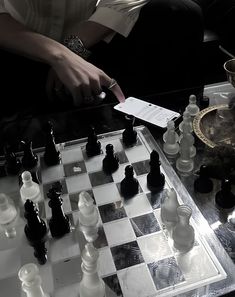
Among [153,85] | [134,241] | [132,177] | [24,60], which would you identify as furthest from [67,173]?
[153,85]

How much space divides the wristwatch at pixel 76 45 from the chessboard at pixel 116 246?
516mm

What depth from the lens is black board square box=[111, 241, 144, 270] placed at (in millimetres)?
766

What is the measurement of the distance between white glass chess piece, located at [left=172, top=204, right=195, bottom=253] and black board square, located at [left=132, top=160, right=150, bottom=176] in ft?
0.79

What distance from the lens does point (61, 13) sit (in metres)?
1.38

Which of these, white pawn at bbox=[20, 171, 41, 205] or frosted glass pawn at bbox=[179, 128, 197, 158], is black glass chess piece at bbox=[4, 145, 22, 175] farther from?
frosted glass pawn at bbox=[179, 128, 197, 158]

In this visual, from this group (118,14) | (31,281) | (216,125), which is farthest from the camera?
(118,14)

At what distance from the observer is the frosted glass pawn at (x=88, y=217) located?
32.6 inches

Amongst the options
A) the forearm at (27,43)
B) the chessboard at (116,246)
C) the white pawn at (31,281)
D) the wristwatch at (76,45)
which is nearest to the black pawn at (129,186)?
the chessboard at (116,246)

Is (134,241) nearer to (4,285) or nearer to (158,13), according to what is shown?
(4,285)

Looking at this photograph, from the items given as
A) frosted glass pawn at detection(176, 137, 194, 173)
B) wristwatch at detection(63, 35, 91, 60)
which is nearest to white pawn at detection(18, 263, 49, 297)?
frosted glass pawn at detection(176, 137, 194, 173)

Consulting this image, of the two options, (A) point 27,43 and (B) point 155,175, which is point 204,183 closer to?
(B) point 155,175

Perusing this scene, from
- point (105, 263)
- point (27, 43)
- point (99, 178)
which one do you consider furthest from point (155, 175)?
point (27, 43)

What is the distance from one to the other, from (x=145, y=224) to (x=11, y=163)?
0.41 m

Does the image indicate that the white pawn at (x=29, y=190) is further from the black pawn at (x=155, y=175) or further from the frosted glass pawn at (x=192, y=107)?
the frosted glass pawn at (x=192, y=107)
